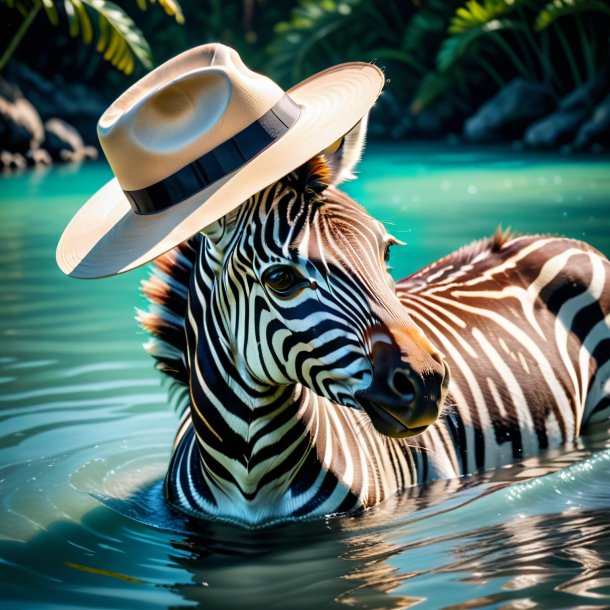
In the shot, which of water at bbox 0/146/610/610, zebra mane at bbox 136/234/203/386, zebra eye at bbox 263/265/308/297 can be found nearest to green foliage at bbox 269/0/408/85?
water at bbox 0/146/610/610

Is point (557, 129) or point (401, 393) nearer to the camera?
point (401, 393)

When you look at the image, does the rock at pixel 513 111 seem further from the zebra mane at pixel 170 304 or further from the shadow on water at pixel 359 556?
the zebra mane at pixel 170 304

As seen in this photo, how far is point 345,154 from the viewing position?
326 centimetres

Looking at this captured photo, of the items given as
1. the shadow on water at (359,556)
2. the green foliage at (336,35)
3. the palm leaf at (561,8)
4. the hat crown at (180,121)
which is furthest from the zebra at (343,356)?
the green foliage at (336,35)

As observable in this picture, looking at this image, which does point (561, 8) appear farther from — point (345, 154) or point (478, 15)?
point (345, 154)

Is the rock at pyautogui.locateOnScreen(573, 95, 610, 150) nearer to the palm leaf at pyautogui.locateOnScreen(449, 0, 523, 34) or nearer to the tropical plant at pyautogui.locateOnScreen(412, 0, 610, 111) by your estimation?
the tropical plant at pyautogui.locateOnScreen(412, 0, 610, 111)

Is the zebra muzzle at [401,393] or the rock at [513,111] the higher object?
the rock at [513,111]

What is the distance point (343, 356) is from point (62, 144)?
22.1 meters

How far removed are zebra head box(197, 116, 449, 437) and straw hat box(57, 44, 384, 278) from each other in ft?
0.33

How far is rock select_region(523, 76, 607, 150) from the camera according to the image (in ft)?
72.1

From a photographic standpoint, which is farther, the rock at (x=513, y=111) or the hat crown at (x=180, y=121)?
the rock at (x=513, y=111)

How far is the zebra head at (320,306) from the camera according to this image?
2.84m

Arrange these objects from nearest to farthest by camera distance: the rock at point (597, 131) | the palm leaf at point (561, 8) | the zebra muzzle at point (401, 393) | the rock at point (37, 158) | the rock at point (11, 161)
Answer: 1. the zebra muzzle at point (401, 393)
2. the rock at point (597, 131)
3. the palm leaf at point (561, 8)
4. the rock at point (11, 161)
5. the rock at point (37, 158)

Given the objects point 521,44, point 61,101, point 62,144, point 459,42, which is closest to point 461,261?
point 459,42
